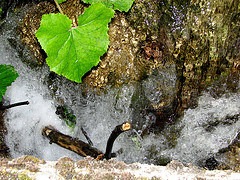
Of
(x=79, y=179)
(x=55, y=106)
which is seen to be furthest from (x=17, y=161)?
(x=55, y=106)

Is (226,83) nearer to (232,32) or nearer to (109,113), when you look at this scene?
(232,32)

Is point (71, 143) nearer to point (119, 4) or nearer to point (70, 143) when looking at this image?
point (70, 143)

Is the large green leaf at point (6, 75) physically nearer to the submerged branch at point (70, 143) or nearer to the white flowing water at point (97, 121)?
the white flowing water at point (97, 121)

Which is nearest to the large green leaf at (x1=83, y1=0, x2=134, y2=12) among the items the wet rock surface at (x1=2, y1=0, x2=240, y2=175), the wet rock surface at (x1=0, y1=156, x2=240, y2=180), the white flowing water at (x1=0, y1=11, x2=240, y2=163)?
the wet rock surface at (x1=2, y1=0, x2=240, y2=175)

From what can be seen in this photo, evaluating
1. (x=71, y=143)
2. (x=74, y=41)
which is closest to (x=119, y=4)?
(x=74, y=41)

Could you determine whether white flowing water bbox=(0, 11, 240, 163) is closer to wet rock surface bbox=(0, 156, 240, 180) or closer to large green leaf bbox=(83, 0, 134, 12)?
large green leaf bbox=(83, 0, 134, 12)

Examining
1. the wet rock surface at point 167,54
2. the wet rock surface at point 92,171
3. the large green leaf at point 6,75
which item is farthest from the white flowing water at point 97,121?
the wet rock surface at point 92,171
